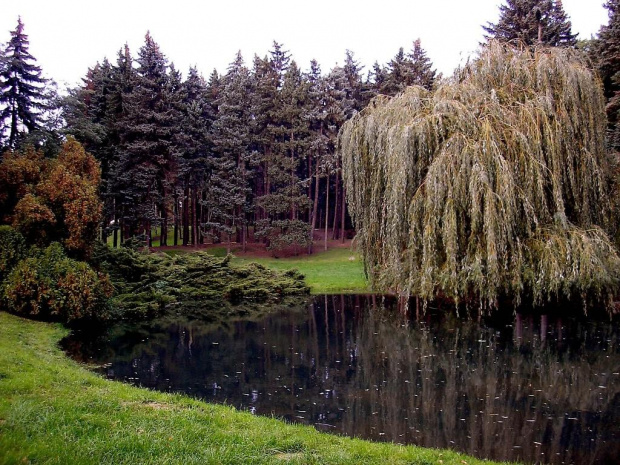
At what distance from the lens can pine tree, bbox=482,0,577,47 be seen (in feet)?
78.4

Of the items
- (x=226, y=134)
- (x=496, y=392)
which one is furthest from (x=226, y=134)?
(x=496, y=392)

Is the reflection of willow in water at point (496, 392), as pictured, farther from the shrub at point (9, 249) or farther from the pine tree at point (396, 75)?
the pine tree at point (396, 75)

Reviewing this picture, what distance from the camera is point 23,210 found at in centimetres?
1218

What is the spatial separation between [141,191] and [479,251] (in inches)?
810

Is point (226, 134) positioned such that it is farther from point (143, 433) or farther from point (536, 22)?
point (143, 433)

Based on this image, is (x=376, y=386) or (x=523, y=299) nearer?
(x=376, y=386)

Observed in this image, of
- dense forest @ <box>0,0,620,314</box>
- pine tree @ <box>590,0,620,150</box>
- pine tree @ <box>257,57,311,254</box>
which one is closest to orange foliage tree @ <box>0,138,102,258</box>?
dense forest @ <box>0,0,620,314</box>

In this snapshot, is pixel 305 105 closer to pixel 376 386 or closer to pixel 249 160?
pixel 249 160

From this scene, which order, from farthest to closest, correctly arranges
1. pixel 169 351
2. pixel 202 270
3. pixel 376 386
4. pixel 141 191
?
pixel 141 191 → pixel 202 270 → pixel 169 351 → pixel 376 386

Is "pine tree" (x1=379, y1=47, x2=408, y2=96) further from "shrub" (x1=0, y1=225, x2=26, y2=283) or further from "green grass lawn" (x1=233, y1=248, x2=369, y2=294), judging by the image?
"shrub" (x1=0, y1=225, x2=26, y2=283)

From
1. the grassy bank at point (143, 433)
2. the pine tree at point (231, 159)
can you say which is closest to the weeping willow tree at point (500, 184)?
the grassy bank at point (143, 433)

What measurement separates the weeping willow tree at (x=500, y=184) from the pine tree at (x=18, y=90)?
1241 cm

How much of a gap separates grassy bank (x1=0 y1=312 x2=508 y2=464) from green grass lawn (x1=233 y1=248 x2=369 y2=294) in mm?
10170

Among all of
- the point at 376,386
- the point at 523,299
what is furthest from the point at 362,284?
the point at 376,386
